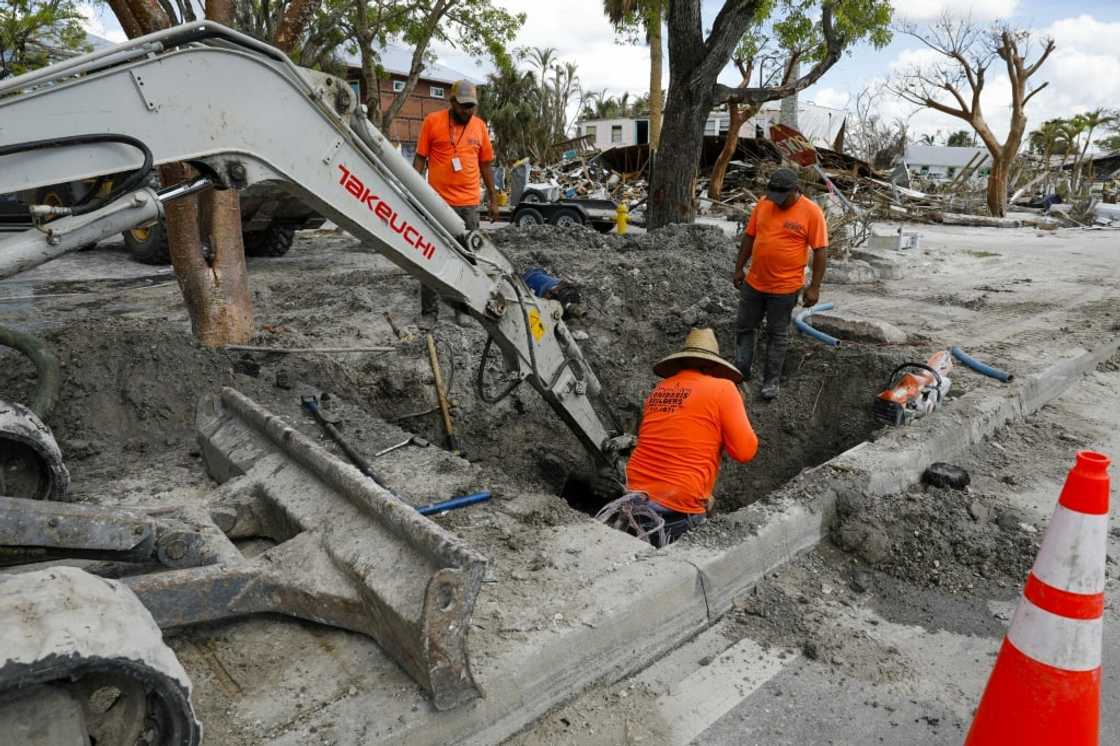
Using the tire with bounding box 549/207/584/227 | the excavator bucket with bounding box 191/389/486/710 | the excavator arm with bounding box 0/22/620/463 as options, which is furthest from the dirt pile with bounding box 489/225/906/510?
the tire with bounding box 549/207/584/227

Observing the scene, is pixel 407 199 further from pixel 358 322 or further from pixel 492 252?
pixel 358 322

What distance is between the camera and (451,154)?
6.67 meters

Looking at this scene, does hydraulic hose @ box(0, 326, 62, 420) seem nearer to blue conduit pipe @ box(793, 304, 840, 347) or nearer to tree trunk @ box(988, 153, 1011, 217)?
blue conduit pipe @ box(793, 304, 840, 347)

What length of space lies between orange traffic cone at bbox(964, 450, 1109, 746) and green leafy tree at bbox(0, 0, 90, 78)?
19.2 metres

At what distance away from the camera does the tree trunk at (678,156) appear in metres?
Result: 10.6

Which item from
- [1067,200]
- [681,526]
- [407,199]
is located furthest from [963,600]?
[1067,200]

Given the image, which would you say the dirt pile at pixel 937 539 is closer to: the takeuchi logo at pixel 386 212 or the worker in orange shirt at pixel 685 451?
the worker in orange shirt at pixel 685 451

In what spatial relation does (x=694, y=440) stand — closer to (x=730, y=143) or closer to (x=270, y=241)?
(x=270, y=241)

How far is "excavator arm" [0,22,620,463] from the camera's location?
2.38 m

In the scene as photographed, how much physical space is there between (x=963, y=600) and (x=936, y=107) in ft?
90.6

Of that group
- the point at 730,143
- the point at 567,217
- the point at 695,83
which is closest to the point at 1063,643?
the point at 695,83

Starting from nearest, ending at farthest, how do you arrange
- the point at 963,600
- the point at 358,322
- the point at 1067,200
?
the point at 963,600
the point at 358,322
the point at 1067,200

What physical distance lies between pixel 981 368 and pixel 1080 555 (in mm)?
4106

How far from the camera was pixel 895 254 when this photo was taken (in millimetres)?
13148
